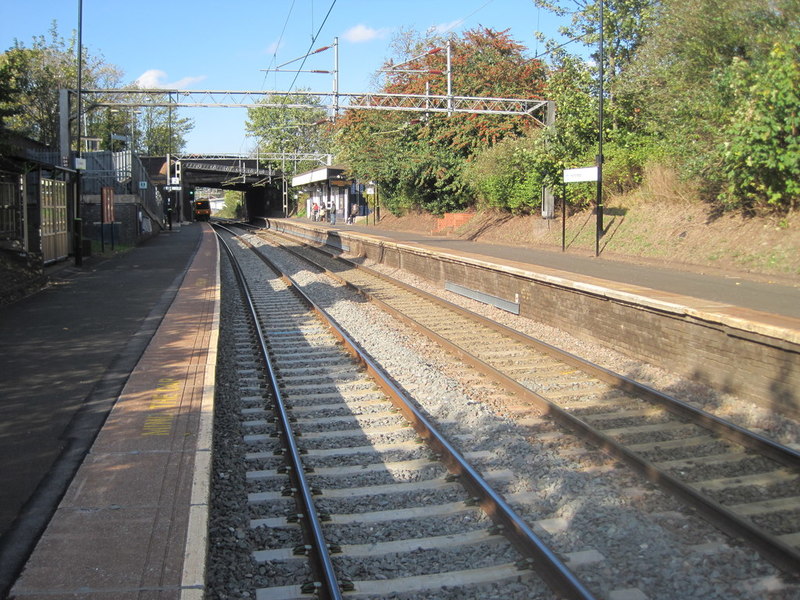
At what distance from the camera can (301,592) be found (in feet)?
13.9

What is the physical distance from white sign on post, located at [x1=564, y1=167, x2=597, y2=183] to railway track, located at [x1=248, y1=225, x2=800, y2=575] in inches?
413

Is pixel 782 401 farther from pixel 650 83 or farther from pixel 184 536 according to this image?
pixel 650 83

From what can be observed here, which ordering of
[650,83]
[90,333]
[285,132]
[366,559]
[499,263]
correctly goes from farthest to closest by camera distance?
[285,132] → [650,83] → [499,263] → [90,333] → [366,559]

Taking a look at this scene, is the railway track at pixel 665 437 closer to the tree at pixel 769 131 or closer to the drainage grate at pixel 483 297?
the drainage grate at pixel 483 297

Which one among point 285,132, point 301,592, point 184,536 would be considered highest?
point 285,132

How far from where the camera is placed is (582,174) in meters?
20.9

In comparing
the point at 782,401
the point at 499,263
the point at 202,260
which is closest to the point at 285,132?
the point at 202,260

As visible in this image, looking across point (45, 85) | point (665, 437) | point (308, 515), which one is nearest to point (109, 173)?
point (45, 85)

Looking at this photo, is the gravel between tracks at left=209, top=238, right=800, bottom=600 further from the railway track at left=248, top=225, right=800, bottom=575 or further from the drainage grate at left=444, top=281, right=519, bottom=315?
the drainage grate at left=444, top=281, right=519, bottom=315

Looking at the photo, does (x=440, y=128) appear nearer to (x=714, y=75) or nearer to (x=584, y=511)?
(x=714, y=75)

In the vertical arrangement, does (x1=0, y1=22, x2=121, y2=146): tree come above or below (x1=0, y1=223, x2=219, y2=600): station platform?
above

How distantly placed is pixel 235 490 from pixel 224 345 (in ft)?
19.2

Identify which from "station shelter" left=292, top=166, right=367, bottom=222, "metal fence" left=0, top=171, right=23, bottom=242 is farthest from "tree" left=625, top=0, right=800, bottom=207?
"station shelter" left=292, top=166, right=367, bottom=222

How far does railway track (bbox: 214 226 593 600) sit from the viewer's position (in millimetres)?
4348
